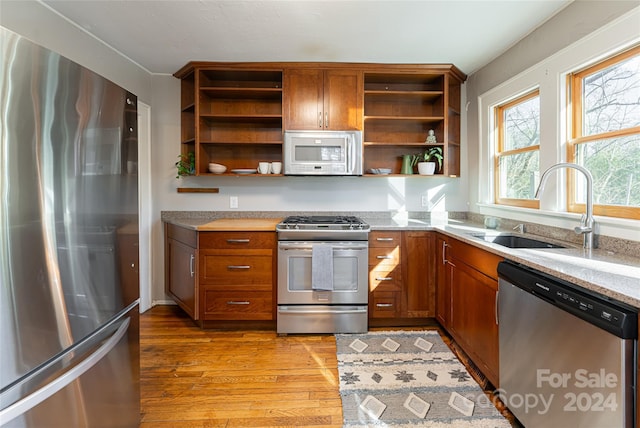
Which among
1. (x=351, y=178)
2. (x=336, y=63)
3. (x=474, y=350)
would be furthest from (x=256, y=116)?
(x=474, y=350)

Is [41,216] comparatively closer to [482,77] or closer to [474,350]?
[474,350]

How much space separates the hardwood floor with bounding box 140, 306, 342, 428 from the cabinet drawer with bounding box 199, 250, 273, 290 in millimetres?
466

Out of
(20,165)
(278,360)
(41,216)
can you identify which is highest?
(20,165)

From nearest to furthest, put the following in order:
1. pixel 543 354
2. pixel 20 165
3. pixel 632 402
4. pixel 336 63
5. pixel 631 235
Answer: pixel 20 165 → pixel 632 402 → pixel 543 354 → pixel 631 235 → pixel 336 63

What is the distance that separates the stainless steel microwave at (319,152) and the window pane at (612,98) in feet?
5.36

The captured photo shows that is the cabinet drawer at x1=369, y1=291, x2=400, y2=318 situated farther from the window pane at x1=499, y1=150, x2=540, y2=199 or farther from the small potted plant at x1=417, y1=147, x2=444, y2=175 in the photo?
the window pane at x1=499, y1=150, x2=540, y2=199

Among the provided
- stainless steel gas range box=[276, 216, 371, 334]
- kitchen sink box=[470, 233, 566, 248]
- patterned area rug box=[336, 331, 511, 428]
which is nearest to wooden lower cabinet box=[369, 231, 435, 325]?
stainless steel gas range box=[276, 216, 371, 334]

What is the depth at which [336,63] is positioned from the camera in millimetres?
2932

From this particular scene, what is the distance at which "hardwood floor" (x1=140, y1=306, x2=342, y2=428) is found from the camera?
1709mm

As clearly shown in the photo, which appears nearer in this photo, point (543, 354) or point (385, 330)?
point (543, 354)

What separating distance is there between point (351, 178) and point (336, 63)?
43.0 inches

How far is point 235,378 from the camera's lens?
206 centimetres

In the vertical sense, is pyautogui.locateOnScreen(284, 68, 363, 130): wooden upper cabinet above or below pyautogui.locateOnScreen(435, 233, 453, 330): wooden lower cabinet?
above

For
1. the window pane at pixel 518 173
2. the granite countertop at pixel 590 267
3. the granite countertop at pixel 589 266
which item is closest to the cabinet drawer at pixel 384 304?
the granite countertop at pixel 589 266
